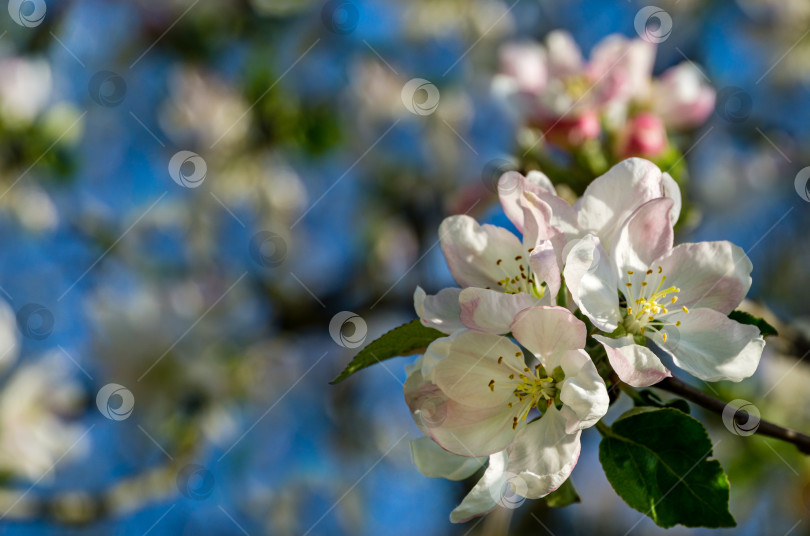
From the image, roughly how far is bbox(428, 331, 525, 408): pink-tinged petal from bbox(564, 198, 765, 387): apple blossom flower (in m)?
0.09

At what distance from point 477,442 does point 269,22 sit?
7.93 feet

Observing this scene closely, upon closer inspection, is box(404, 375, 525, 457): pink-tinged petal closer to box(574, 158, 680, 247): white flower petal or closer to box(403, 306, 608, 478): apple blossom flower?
box(403, 306, 608, 478): apple blossom flower

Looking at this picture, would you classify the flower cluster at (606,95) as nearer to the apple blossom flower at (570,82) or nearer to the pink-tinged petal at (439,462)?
the apple blossom flower at (570,82)

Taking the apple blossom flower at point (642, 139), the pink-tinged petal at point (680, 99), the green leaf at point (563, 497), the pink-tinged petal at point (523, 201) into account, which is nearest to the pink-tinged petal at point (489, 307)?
the pink-tinged petal at point (523, 201)

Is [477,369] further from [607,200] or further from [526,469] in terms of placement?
[607,200]

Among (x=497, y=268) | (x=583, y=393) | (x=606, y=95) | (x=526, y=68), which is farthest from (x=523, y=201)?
(x=526, y=68)

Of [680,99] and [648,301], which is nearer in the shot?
[648,301]

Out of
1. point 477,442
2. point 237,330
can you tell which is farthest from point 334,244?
point 477,442

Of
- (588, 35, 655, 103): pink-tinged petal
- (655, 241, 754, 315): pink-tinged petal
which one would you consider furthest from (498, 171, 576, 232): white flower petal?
(588, 35, 655, 103): pink-tinged petal

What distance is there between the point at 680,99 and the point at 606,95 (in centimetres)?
20

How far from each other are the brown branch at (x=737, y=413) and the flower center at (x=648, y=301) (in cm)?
5

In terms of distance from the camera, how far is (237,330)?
2549 millimetres

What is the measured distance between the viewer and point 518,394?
2.66 feet

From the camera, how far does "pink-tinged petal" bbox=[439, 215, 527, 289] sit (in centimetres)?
88
